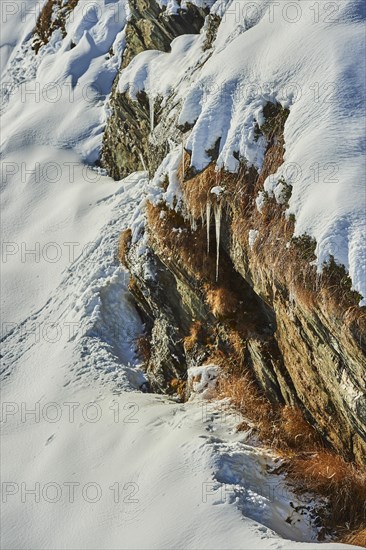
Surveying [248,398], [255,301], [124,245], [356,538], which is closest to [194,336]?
[255,301]

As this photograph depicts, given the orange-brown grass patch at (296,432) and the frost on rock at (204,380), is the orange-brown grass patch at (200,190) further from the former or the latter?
the orange-brown grass patch at (296,432)

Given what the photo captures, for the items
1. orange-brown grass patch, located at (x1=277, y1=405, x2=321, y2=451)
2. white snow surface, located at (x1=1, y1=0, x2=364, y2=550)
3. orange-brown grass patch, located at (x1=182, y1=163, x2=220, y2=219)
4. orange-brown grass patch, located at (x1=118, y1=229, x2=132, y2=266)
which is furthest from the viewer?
orange-brown grass patch, located at (x1=118, y1=229, x2=132, y2=266)

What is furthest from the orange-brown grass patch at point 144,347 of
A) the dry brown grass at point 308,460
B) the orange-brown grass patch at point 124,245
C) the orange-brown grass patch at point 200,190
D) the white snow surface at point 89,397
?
the orange-brown grass patch at point 200,190

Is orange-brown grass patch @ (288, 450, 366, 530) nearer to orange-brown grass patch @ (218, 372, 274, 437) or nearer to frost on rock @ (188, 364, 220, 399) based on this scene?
orange-brown grass patch @ (218, 372, 274, 437)

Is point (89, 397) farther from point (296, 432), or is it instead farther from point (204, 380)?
point (296, 432)

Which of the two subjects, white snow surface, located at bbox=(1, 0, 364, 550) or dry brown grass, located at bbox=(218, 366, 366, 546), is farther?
white snow surface, located at bbox=(1, 0, 364, 550)

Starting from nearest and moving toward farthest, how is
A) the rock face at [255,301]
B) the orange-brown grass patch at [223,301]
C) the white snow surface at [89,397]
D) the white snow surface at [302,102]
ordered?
1. the rock face at [255,301]
2. the white snow surface at [302,102]
3. the white snow surface at [89,397]
4. the orange-brown grass patch at [223,301]

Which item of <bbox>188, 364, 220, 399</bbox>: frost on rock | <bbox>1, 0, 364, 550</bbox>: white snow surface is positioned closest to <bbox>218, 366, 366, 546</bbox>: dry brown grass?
<bbox>188, 364, 220, 399</bbox>: frost on rock
